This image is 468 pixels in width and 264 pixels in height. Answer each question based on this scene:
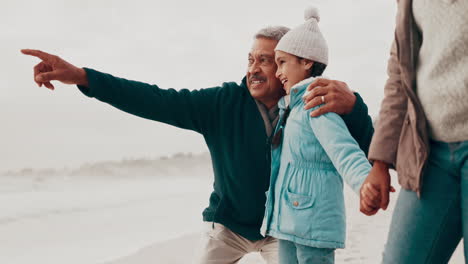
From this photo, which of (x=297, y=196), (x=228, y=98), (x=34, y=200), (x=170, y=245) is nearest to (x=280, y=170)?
(x=297, y=196)

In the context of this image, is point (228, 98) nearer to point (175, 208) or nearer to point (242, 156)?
point (242, 156)

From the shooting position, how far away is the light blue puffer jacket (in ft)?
7.07

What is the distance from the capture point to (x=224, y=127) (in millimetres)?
2998

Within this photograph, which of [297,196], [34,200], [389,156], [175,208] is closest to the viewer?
[389,156]

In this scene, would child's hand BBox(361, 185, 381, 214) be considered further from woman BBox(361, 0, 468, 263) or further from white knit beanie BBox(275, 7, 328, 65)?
white knit beanie BBox(275, 7, 328, 65)

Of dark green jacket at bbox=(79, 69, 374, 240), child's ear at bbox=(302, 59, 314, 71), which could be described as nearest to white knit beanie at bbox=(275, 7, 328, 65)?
child's ear at bbox=(302, 59, 314, 71)

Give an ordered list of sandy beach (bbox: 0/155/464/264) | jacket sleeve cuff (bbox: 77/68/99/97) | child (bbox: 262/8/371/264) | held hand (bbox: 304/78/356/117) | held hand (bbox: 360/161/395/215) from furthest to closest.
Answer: sandy beach (bbox: 0/155/464/264) < jacket sleeve cuff (bbox: 77/68/99/97) < held hand (bbox: 304/78/356/117) < child (bbox: 262/8/371/264) < held hand (bbox: 360/161/395/215)

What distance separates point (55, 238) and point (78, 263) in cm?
254

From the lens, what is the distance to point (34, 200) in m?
16.3

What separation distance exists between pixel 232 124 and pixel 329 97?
0.78 m

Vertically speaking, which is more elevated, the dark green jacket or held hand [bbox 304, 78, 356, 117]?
held hand [bbox 304, 78, 356, 117]

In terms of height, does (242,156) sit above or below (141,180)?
above

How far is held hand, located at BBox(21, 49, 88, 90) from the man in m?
0.08

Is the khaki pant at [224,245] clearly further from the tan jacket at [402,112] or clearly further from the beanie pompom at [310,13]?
the tan jacket at [402,112]
